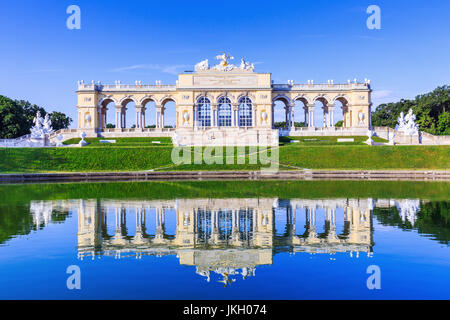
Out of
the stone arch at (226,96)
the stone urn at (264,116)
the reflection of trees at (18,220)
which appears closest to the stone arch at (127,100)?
the stone arch at (226,96)

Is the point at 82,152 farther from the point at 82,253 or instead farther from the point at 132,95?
the point at 82,253

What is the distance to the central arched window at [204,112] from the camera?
6069 centimetres

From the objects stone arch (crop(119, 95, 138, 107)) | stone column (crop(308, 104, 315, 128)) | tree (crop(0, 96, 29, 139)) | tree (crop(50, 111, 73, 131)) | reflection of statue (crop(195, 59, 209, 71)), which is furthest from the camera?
tree (crop(50, 111, 73, 131))

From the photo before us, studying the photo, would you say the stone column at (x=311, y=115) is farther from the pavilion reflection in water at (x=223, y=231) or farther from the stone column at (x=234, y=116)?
the pavilion reflection in water at (x=223, y=231)

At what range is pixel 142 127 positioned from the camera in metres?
61.2

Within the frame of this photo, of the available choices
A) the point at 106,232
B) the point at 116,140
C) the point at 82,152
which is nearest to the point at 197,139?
the point at 116,140

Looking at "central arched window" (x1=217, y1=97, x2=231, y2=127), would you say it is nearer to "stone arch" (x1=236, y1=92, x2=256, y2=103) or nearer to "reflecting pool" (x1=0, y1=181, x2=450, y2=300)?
"stone arch" (x1=236, y1=92, x2=256, y2=103)

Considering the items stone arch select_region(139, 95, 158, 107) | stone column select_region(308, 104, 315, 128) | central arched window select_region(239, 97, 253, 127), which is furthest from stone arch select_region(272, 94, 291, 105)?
stone arch select_region(139, 95, 158, 107)

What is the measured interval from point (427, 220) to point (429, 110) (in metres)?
65.4

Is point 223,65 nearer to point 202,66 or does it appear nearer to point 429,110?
point 202,66

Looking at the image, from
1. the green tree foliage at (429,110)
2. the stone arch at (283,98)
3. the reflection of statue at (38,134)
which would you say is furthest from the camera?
the green tree foliage at (429,110)

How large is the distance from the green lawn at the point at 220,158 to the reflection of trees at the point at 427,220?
2067cm

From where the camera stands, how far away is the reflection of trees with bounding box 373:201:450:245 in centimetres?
1275

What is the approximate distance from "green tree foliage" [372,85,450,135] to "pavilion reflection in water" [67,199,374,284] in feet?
182
